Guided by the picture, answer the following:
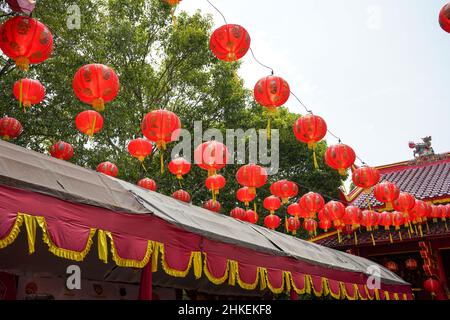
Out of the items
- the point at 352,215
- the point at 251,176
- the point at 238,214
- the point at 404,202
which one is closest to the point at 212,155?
the point at 251,176

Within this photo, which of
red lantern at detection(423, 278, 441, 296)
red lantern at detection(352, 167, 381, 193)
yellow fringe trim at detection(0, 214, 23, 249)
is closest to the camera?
yellow fringe trim at detection(0, 214, 23, 249)

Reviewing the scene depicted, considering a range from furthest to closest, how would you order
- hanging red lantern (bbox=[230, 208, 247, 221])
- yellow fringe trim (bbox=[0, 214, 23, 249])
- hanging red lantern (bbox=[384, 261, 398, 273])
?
hanging red lantern (bbox=[384, 261, 398, 273]) → hanging red lantern (bbox=[230, 208, 247, 221]) → yellow fringe trim (bbox=[0, 214, 23, 249])

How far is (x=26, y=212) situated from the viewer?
3713mm

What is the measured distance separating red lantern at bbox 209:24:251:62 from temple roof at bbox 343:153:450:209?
11.2m

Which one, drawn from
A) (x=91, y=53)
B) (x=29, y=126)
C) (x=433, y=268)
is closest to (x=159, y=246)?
(x=29, y=126)

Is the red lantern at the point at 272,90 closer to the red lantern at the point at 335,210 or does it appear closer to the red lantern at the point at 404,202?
the red lantern at the point at 335,210

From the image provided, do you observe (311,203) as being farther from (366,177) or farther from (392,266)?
(392,266)

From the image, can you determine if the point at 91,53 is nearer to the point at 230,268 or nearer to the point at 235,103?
the point at 235,103

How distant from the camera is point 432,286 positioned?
13.1m

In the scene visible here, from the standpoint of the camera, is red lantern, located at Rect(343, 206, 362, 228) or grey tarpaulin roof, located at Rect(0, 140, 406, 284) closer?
grey tarpaulin roof, located at Rect(0, 140, 406, 284)

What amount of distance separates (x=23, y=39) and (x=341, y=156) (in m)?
6.59

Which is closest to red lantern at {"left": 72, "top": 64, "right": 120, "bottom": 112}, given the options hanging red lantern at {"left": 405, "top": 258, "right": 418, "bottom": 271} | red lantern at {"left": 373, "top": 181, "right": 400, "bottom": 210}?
red lantern at {"left": 373, "top": 181, "right": 400, "bottom": 210}

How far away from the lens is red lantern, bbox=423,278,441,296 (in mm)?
13094

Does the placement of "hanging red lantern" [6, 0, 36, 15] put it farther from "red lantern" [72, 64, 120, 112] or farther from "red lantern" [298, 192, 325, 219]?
"red lantern" [298, 192, 325, 219]
